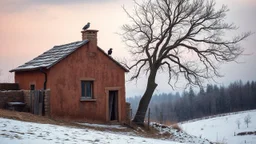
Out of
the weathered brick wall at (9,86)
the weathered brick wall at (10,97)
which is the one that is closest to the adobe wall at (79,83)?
the weathered brick wall at (10,97)

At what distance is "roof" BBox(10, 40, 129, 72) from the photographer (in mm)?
25453

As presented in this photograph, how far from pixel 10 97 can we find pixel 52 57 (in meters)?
3.90

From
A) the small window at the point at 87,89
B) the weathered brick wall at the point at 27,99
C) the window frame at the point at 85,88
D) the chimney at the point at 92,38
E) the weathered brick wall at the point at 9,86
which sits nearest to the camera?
the weathered brick wall at the point at 27,99

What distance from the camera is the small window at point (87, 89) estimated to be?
87.0 ft

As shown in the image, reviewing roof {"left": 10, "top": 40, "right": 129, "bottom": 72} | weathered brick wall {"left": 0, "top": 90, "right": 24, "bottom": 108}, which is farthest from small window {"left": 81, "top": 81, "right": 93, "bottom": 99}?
weathered brick wall {"left": 0, "top": 90, "right": 24, "bottom": 108}

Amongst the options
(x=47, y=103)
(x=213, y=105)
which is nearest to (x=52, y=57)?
(x=47, y=103)

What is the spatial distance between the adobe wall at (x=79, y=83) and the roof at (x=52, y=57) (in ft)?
1.04

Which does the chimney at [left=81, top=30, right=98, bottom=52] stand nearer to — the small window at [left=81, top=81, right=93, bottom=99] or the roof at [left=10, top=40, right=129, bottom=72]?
the roof at [left=10, top=40, right=129, bottom=72]

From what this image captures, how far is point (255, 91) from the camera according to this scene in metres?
131

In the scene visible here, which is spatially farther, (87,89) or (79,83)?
(87,89)

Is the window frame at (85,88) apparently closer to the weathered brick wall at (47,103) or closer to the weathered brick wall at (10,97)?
the weathered brick wall at (47,103)

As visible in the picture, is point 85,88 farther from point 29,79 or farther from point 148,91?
point 148,91

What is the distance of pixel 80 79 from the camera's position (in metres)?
26.2

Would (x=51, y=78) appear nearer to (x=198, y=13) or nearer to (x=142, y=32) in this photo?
(x=142, y=32)
